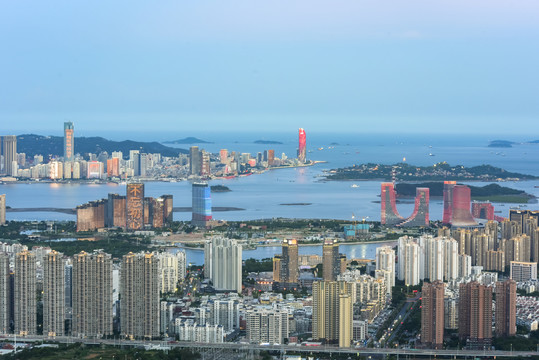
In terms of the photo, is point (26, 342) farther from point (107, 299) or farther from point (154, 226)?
point (154, 226)

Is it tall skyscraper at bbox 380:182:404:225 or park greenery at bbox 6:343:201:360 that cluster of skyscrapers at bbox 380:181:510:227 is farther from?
park greenery at bbox 6:343:201:360

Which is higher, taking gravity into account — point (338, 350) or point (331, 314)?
point (331, 314)

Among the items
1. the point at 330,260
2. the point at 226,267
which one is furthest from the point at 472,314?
the point at 226,267

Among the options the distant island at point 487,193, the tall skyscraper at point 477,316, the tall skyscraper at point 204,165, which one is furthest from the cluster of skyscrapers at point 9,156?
the tall skyscraper at point 477,316

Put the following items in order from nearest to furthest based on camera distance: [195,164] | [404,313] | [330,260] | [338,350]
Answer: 1. [338,350]
2. [404,313]
3. [330,260]
4. [195,164]

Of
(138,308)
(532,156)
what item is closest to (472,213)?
(138,308)

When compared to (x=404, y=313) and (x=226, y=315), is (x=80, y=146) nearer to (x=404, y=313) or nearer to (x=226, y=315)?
(x=404, y=313)
